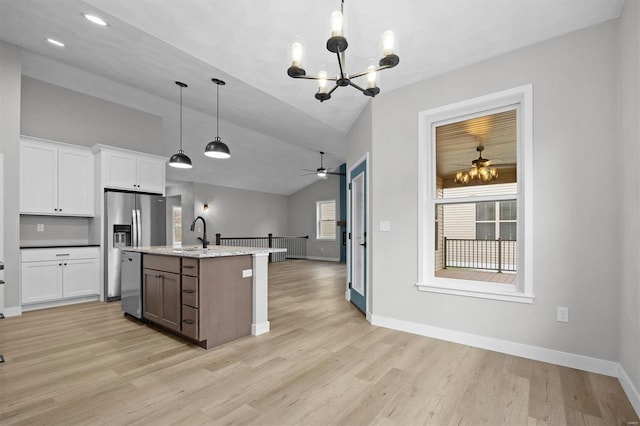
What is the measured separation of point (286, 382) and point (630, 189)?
282 cm

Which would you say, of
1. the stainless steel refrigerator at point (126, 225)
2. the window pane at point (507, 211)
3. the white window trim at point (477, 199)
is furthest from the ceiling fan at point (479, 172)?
the stainless steel refrigerator at point (126, 225)

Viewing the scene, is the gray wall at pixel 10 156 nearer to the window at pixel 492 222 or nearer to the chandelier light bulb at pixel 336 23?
the chandelier light bulb at pixel 336 23

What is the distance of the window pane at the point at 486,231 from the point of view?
3.90 metres

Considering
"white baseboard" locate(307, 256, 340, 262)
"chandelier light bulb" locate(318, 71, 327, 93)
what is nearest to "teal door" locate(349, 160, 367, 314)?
"chandelier light bulb" locate(318, 71, 327, 93)

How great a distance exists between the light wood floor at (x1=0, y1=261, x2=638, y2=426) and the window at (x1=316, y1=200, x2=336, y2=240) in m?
8.25

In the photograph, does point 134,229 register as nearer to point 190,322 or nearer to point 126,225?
point 126,225

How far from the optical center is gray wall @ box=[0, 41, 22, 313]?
3891mm

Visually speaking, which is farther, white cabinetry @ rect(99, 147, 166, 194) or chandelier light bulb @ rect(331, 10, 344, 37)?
white cabinetry @ rect(99, 147, 166, 194)

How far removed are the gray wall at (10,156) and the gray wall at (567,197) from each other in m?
5.22

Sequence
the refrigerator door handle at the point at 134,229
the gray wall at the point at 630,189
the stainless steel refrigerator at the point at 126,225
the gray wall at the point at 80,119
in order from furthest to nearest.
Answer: the refrigerator door handle at the point at 134,229, the stainless steel refrigerator at the point at 126,225, the gray wall at the point at 80,119, the gray wall at the point at 630,189

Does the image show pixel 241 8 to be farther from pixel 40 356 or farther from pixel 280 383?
pixel 40 356

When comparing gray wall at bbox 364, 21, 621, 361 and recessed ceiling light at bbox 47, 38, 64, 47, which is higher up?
recessed ceiling light at bbox 47, 38, 64, 47

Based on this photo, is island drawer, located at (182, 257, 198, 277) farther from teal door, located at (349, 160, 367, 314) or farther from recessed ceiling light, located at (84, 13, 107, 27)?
recessed ceiling light, located at (84, 13, 107, 27)

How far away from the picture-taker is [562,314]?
2.62 meters
